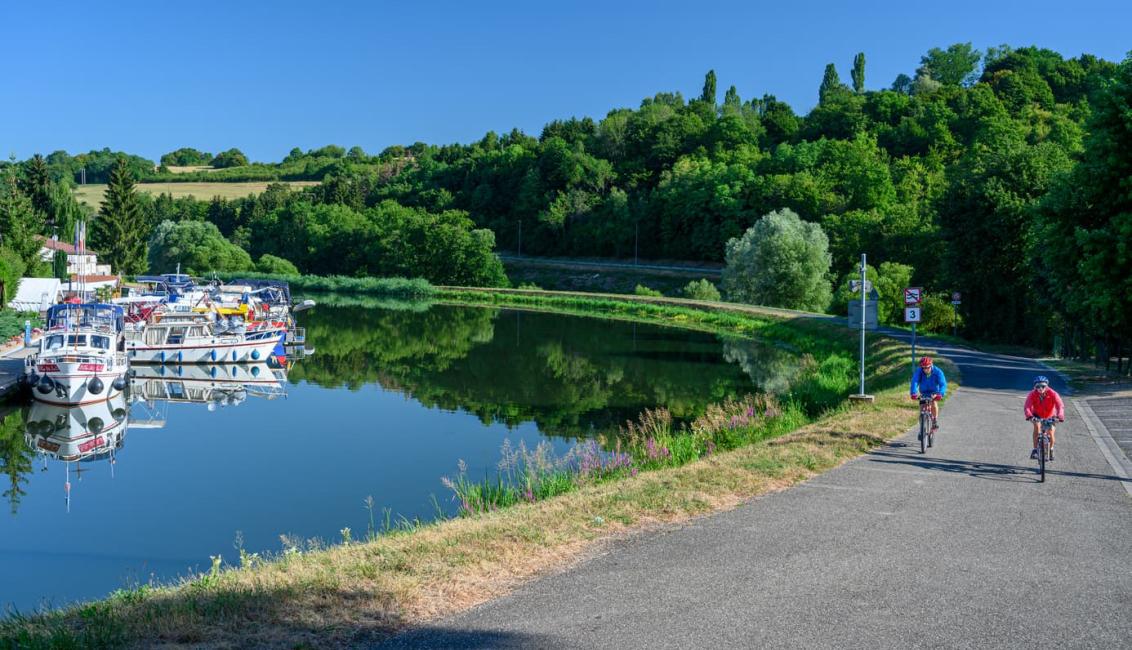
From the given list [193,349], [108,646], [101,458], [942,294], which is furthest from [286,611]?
[942,294]

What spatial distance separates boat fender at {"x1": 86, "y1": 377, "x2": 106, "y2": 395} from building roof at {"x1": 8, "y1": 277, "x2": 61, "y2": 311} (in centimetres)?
2608

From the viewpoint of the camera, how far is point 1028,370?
33938mm

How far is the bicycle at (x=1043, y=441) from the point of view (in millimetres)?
14555

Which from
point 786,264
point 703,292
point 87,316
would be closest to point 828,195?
point 703,292

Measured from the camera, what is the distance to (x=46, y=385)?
29031mm

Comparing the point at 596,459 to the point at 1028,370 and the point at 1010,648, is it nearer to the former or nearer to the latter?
the point at 1010,648

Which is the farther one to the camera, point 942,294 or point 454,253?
point 454,253

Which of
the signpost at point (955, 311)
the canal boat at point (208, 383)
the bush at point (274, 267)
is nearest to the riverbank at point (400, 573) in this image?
the canal boat at point (208, 383)

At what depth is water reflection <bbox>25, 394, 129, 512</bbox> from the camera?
2223cm

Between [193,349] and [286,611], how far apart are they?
35795 millimetres

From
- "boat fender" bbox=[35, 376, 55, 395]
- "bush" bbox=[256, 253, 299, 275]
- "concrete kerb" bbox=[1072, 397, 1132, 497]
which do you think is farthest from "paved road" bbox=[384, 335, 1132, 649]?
"bush" bbox=[256, 253, 299, 275]

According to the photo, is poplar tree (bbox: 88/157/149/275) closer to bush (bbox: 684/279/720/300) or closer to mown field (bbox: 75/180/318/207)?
bush (bbox: 684/279/720/300)

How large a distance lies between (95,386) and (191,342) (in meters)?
11.5

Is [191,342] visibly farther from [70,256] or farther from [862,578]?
[70,256]
